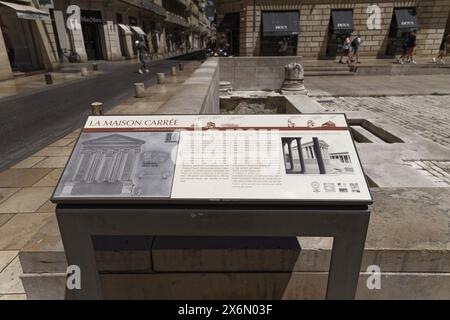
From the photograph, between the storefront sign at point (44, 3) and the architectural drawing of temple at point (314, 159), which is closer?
the architectural drawing of temple at point (314, 159)

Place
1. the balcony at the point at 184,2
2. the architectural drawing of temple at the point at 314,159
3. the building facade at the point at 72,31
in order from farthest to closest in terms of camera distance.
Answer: the balcony at the point at 184,2 < the building facade at the point at 72,31 < the architectural drawing of temple at the point at 314,159

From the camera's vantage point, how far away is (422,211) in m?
2.62

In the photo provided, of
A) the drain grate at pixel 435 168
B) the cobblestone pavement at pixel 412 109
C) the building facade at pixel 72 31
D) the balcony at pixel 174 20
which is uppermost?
the balcony at pixel 174 20

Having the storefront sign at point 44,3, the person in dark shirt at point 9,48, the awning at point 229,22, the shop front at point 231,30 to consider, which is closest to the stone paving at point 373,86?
the shop front at point 231,30

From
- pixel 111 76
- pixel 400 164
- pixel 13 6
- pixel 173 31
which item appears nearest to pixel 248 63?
pixel 111 76

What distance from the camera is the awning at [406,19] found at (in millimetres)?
23625

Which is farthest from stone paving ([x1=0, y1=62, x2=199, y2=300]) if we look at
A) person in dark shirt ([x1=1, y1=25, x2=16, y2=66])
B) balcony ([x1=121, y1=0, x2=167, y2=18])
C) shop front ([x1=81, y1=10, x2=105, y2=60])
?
balcony ([x1=121, y1=0, x2=167, y2=18])

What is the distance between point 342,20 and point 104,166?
2623 centimetres

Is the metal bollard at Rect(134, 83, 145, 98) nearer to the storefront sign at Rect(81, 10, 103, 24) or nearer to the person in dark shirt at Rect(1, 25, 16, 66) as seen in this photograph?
the person in dark shirt at Rect(1, 25, 16, 66)

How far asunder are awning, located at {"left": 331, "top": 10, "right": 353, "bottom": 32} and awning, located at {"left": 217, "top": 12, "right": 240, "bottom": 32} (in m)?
7.83

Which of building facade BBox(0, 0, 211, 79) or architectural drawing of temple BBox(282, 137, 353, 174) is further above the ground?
building facade BBox(0, 0, 211, 79)

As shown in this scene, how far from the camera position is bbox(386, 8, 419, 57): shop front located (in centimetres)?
2366

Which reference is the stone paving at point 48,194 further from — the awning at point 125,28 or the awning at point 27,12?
the awning at point 125,28

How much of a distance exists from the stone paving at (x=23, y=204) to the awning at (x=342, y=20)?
74.2ft
